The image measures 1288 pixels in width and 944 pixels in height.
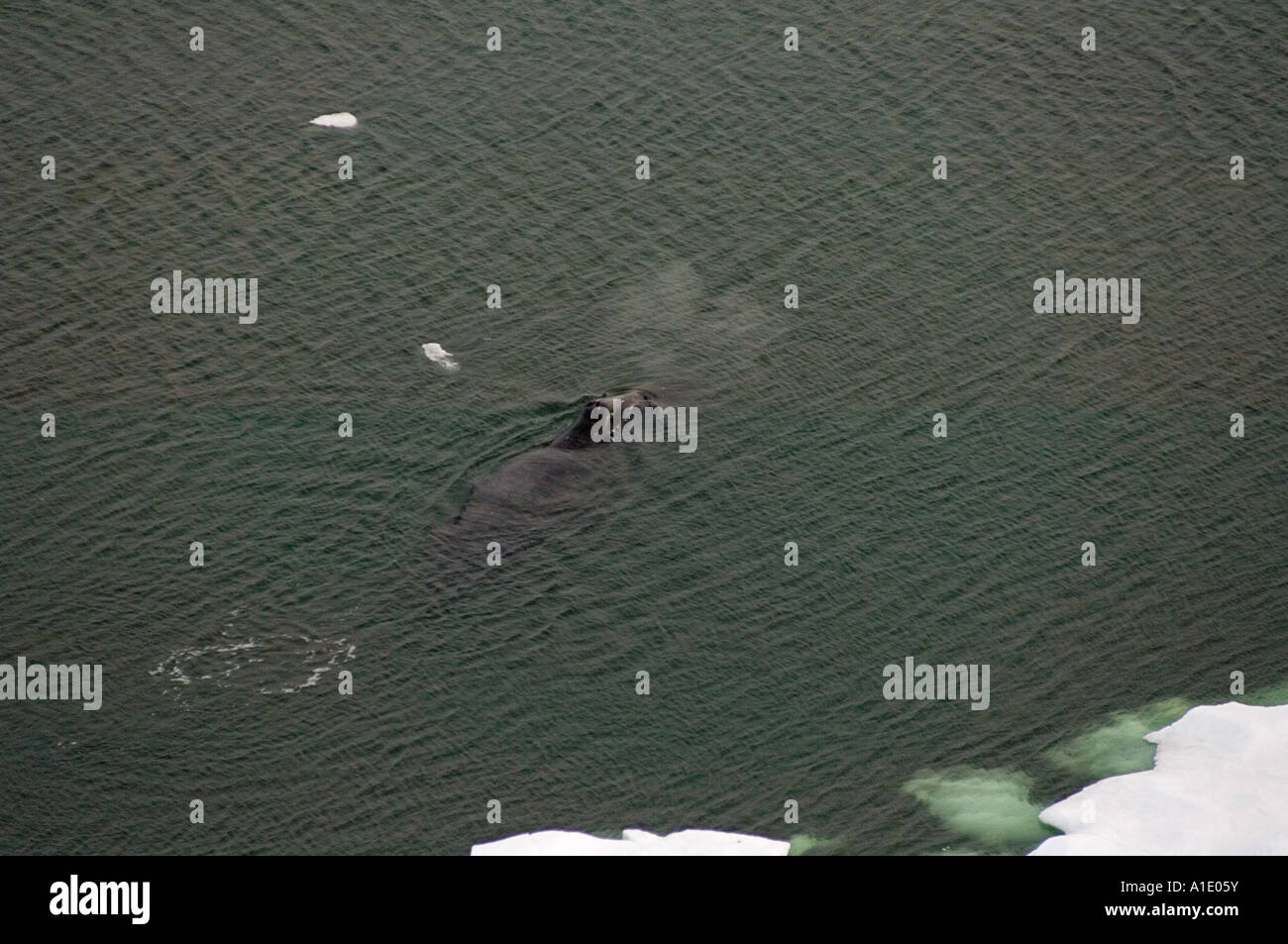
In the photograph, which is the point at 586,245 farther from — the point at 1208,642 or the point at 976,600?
the point at 1208,642

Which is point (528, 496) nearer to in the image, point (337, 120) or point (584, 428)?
point (584, 428)

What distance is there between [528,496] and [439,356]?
23.3 ft

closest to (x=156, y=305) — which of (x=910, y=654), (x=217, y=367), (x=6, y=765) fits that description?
(x=217, y=367)

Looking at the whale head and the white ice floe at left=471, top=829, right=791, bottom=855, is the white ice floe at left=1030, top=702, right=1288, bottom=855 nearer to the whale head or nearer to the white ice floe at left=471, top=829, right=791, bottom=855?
the white ice floe at left=471, top=829, right=791, bottom=855

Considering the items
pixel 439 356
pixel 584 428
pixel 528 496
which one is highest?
pixel 439 356

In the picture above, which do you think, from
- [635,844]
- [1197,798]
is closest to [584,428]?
[635,844]

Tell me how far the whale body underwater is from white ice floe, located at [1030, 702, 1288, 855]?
1704cm

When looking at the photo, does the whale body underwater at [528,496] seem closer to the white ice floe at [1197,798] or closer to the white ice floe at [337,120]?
the white ice floe at [337,120]

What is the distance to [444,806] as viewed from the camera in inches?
1852

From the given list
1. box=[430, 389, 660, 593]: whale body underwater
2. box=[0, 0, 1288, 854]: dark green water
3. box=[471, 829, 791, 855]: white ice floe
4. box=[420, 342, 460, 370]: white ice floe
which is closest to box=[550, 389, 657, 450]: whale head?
box=[430, 389, 660, 593]: whale body underwater

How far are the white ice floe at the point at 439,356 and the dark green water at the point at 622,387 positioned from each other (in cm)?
50

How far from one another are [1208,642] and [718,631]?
13773mm

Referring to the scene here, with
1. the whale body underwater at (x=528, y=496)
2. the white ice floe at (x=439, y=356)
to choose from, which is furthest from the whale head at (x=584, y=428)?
the white ice floe at (x=439, y=356)

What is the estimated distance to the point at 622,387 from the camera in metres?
59.9
